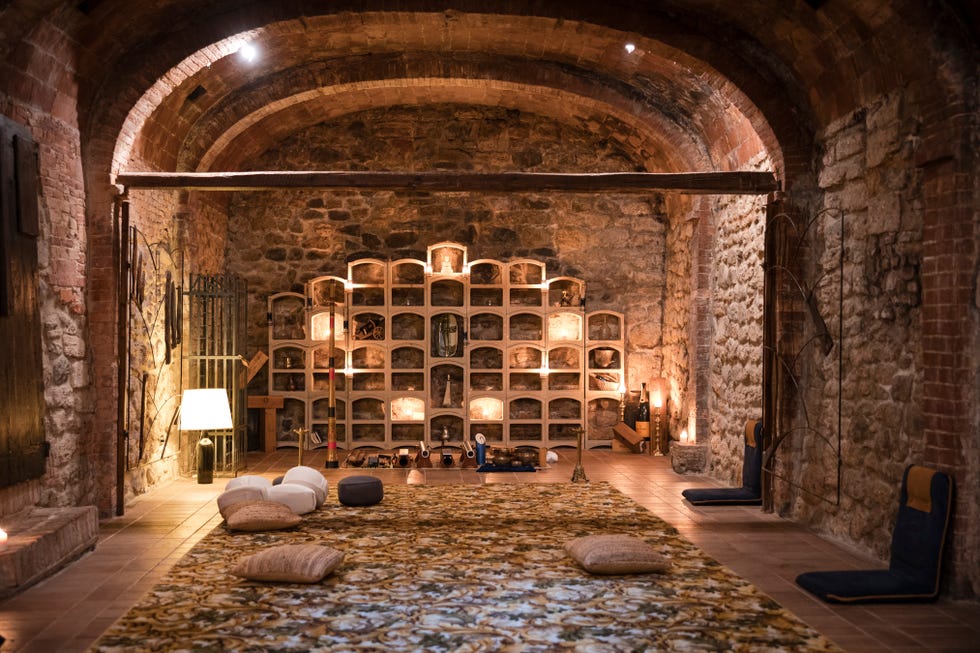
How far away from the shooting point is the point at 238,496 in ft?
19.8

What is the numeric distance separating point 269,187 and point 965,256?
181 inches

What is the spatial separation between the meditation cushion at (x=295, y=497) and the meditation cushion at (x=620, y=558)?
7.41 feet

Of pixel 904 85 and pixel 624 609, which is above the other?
pixel 904 85

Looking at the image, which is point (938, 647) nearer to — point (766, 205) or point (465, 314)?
point (766, 205)

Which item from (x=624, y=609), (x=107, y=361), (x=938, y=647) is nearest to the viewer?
(x=938, y=647)

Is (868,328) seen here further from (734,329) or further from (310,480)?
(310,480)

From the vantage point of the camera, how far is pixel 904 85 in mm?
4988

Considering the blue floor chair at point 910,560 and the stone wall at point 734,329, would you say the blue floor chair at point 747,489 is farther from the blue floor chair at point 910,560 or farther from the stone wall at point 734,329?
the blue floor chair at point 910,560

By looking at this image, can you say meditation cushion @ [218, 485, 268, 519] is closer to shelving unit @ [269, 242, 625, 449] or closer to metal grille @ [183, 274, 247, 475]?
metal grille @ [183, 274, 247, 475]

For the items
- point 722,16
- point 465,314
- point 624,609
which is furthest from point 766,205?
point 465,314

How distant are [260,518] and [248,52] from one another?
4195mm

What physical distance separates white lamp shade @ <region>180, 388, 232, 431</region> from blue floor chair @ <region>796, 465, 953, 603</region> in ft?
16.3

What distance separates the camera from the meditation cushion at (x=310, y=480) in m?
6.46

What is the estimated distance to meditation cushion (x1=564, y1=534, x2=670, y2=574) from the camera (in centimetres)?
470
